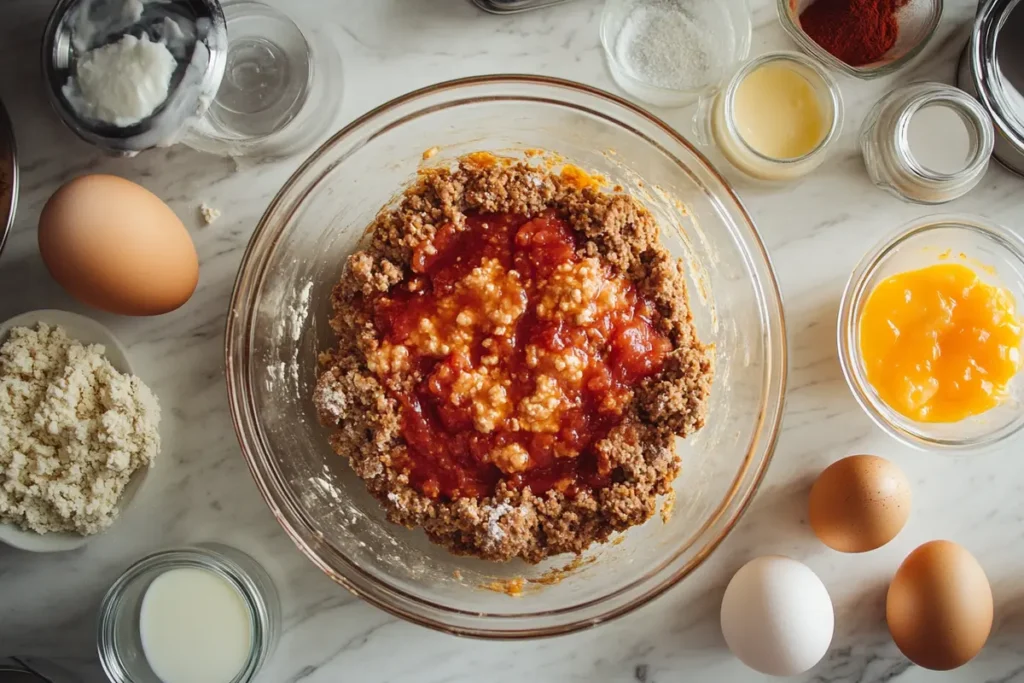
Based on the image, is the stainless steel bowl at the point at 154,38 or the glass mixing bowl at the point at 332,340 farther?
the glass mixing bowl at the point at 332,340

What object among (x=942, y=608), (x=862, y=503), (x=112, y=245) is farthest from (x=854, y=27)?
(x=112, y=245)

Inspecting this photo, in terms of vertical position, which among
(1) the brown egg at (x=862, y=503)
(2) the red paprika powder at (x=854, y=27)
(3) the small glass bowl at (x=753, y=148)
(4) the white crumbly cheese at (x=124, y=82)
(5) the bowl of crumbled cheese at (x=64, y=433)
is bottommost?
(1) the brown egg at (x=862, y=503)

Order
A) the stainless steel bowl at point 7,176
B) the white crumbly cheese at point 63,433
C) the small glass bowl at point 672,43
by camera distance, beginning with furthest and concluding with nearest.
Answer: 1. the small glass bowl at point 672,43
2. the stainless steel bowl at point 7,176
3. the white crumbly cheese at point 63,433

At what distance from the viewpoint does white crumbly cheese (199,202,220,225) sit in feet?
7.16

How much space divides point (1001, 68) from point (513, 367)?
156 cm

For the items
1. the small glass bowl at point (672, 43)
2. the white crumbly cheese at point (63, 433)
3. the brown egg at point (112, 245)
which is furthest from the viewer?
the small glass bowl at point (672, 43)

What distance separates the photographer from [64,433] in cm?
203

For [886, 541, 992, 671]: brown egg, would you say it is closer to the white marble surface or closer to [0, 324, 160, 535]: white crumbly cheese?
the white marble surface

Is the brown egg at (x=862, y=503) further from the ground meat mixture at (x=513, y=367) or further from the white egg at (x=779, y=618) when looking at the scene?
the ground meat mixture at (x=513, y=367)

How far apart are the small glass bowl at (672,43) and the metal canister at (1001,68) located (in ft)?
1.94

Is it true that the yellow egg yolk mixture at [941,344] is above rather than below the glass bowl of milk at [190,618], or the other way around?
above

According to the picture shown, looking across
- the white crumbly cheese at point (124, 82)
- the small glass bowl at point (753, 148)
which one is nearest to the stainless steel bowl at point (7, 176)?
the white crumbly cheese at point (124, 82)

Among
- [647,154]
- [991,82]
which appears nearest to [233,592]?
[647,154]

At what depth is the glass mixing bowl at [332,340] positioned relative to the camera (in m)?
2.04
